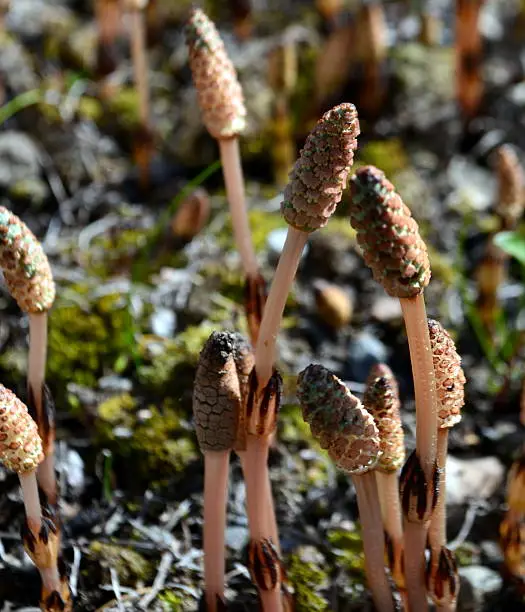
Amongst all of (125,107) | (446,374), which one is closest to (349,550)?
(446,374)

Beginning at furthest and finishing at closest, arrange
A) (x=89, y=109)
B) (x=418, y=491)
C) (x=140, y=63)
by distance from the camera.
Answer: (x=89, y=109) → (x=140, y=63) → (x=418, y=491)

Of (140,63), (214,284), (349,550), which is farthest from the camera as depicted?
(140,63)

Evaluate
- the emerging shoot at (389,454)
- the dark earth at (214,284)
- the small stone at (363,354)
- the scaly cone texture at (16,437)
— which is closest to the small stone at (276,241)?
the dark earth at (214,284)

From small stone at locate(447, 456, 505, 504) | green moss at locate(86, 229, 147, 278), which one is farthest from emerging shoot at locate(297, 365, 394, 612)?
green moss at locate(86, 229, 147, 278)

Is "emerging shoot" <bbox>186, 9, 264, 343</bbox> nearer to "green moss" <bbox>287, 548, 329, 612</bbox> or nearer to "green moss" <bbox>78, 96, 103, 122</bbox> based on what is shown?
"green moss" <bbox>287, 548, 329, 612</bbox>

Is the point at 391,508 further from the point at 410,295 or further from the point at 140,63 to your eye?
the point at 140,63

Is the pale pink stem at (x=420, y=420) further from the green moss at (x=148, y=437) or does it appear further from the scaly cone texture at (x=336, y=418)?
the green moss at (x=148, y=437)
